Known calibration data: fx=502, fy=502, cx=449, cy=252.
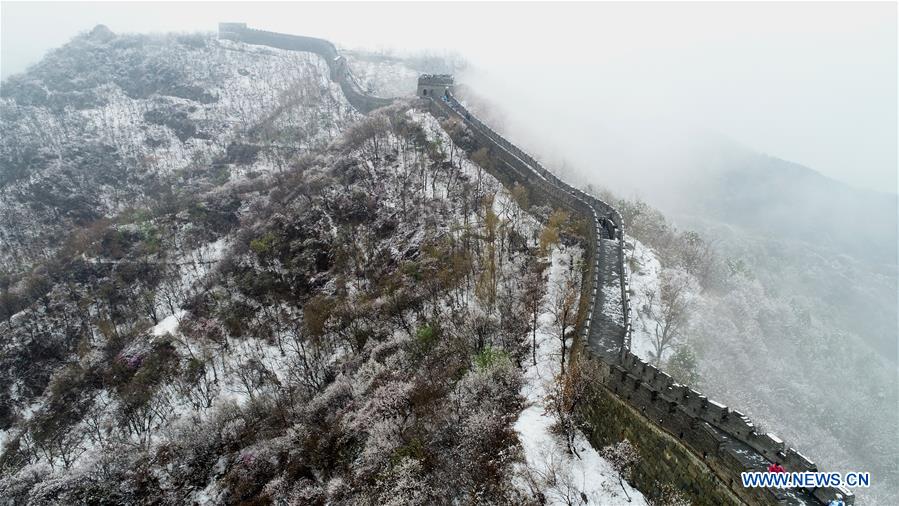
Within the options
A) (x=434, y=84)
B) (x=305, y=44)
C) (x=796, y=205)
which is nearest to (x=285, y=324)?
(x=434, y=84)

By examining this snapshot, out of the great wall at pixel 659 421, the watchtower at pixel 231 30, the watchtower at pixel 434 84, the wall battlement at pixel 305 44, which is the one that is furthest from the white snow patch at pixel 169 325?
the watchtower at pixel 231 30

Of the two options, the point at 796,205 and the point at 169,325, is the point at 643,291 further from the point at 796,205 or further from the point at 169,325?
the point at 796,205

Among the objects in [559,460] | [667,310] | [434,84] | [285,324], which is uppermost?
[434,84]

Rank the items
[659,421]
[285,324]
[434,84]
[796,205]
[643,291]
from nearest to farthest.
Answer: [659,421], [643,291], [285,324], [434,84], [796,205]

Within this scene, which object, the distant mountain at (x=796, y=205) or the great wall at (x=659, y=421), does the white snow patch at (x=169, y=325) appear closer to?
the great wall at (x=659, y=421)

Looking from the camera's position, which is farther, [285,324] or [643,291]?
[285,324]

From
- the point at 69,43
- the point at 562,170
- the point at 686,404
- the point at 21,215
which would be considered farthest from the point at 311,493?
the point at 69,43

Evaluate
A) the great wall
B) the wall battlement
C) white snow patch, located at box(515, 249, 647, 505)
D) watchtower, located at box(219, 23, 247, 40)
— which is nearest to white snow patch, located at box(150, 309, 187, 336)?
white snow patch, located at box(515, 249, 647, 505)

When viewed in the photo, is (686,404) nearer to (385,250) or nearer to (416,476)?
(416,476)
